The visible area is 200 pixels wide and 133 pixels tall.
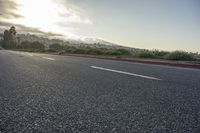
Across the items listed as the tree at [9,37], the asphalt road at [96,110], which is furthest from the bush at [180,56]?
the tree at [9,37]

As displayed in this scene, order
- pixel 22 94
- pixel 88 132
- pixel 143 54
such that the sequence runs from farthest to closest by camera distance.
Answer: pixel 143 54
pixel 22 94
pixel 88 132

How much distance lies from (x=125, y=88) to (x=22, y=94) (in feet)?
4.71

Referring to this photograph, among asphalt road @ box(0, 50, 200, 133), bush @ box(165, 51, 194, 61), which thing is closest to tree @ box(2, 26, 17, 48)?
bush @ box(165, 51, 194, 61)

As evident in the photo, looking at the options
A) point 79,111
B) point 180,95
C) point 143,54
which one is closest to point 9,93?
point 79,111

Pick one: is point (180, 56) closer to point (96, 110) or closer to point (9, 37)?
point (96, 110)

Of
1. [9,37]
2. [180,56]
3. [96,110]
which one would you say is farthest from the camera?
[9,37]

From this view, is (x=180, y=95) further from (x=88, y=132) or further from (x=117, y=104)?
(x=88, y=132)

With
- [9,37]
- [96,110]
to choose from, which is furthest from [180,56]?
[9,37]

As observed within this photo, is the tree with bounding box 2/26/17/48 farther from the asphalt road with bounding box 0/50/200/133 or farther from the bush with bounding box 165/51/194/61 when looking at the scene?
the asphalt road with bounding box 0/50/200/133

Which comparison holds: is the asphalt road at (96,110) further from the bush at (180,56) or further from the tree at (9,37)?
the tree at (9,37)

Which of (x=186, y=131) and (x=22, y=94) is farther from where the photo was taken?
(x=22, y=94)

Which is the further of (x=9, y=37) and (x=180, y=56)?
(x=9, y=37)

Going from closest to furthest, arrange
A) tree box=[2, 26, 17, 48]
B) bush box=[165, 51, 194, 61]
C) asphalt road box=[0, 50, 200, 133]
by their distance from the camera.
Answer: asphalt road box=[0, 50, 200, 133], bush box=[165, 51, 194, 61], tree box=[2, 26, 17, 48]

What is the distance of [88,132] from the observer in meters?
1.94
